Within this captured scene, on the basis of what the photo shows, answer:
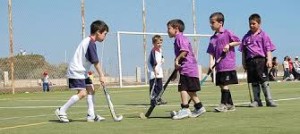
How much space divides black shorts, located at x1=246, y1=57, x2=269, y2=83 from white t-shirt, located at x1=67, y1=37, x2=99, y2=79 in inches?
141

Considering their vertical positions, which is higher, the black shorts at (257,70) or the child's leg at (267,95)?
the black shorts at (257,70)

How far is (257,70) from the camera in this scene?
11.5 m

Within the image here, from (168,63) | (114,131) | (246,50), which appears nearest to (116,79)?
(168,63)

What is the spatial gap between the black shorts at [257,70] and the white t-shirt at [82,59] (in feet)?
11.7

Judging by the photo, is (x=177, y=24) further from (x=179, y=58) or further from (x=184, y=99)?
(x=184, y=99)

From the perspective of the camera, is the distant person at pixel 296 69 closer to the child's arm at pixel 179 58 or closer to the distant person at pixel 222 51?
the distant person at pixel 222 51

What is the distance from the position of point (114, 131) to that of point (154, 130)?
482 mm

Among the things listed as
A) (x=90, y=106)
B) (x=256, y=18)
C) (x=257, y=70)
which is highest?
(x=256, y=18)

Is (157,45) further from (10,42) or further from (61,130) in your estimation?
(10,42)

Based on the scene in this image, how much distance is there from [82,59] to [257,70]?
3.72 m

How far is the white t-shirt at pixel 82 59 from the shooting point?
9.30 m

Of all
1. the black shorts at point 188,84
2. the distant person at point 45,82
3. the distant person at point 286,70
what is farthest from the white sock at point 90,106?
the distant person at point 286,70

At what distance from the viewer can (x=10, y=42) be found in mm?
29203

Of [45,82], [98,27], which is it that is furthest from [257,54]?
[45,82]
